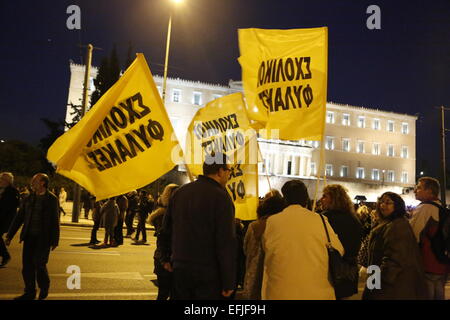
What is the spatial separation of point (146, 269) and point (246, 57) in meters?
5.12

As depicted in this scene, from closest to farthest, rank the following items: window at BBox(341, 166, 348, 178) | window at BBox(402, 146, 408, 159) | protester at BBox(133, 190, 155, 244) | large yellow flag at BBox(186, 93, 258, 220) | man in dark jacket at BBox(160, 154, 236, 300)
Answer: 1. man in dark jacket at BBox(160, 154, 236, 300)
2. large yellow flag at BBox(186, 93, 258, 220)
3. protester at BBox(133, 190, 155, 244)
4. window at BBox(341, 166, 348, 178)
5. window at BBox(402, 146, 408, 159)

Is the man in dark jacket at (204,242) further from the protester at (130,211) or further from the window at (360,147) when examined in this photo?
the window at (360,147)

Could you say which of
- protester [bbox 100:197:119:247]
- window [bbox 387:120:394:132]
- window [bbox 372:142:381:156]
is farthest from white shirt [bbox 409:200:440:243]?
window [bbox 387:120:394:132]

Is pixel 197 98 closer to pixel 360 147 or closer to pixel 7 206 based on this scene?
pixel 360 147

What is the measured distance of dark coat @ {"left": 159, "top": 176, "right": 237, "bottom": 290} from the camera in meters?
3.25

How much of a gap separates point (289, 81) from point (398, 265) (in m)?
3.15

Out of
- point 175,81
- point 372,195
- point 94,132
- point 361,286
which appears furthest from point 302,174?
point 94,132

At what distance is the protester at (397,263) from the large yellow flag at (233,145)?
2.28 metres

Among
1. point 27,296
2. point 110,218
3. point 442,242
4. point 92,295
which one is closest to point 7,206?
point 27,296

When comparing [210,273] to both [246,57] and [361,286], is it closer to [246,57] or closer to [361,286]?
[246,57]

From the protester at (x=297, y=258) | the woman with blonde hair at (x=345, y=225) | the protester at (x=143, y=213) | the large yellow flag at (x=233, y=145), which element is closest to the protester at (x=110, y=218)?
the protester at (x=143, y=213)

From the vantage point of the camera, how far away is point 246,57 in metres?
6.80

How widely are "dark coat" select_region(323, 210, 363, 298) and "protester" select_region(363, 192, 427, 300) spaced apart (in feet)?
1.33

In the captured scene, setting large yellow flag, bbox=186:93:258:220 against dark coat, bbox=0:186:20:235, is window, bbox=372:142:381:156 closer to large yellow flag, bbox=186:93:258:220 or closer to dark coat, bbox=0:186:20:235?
large yellow flag, bbox=186:93:258:220
